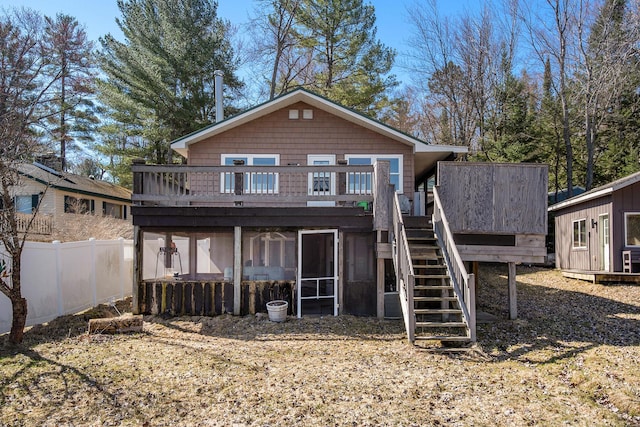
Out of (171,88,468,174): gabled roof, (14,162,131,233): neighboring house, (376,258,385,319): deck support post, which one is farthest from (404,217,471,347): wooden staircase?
(14,162,131,233): neighboring house

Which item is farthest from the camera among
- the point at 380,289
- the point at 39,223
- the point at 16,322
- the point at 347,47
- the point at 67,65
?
the point at 347,47

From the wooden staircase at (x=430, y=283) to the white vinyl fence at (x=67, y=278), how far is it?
22.7ft

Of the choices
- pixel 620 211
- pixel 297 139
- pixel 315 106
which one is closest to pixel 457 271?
pixel 297 139

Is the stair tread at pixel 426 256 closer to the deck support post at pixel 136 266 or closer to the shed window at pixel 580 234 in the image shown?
the deck support post at pixel 136 266

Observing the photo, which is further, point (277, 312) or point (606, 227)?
point (606, 227)

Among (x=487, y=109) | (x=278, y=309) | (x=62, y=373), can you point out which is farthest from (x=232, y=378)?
(x=487, y=109)

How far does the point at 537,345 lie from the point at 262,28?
21.3m

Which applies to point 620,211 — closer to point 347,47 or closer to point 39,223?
point 347,47

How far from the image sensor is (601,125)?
73.6 ft

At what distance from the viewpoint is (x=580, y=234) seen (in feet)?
51.5

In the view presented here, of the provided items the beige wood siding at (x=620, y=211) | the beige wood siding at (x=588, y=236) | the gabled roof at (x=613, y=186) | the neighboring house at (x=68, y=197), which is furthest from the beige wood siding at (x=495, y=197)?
the neighboring house at (x=68, y=197)

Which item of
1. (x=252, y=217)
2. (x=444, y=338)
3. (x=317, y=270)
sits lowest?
(x=444, y=338)

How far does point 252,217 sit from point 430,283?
391 cm

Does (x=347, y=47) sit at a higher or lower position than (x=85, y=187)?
higher
